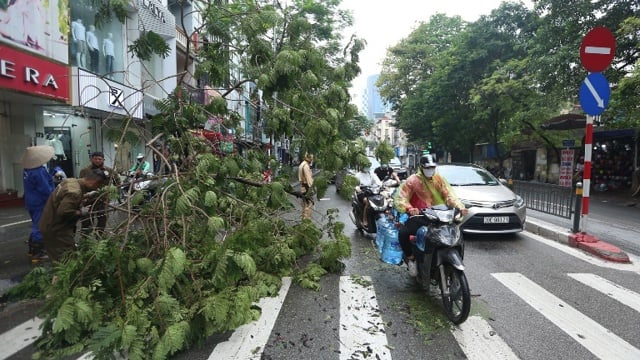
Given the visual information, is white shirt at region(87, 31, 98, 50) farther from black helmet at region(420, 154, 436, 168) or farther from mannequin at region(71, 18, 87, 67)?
black helmet at region(420, 154, 436, 168)

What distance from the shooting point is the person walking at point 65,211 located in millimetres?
4379

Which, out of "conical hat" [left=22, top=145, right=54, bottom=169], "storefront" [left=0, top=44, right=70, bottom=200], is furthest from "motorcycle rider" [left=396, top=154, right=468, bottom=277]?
"storefront" [left=0, top=44, right=70, bottom=200]

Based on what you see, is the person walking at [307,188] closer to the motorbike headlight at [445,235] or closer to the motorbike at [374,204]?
the motorbike at [374,204]

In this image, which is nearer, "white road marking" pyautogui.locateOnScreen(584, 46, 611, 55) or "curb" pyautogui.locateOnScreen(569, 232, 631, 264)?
"curb" pyautogui.locateOnScreen(569, 232, 631, 264)

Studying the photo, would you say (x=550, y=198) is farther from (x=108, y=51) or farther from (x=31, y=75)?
(x=108, y=51)

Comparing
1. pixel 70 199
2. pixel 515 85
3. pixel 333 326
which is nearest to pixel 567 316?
Answer: pixel 333 326

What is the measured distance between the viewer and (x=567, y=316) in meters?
3.96

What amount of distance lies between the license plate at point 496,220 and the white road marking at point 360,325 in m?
3.30

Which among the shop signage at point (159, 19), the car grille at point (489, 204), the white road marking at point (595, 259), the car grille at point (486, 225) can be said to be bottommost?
the white road marking at point (595, 259)

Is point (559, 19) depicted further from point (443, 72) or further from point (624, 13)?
point (443, 72)

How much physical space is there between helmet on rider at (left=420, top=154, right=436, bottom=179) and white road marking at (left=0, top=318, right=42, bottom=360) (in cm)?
408

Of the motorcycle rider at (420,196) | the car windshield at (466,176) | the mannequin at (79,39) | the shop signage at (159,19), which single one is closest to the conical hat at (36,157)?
the motorcycle rider at (420,196)

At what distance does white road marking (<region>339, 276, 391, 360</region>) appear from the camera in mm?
3242

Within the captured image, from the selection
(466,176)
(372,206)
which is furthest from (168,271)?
(466,176)
